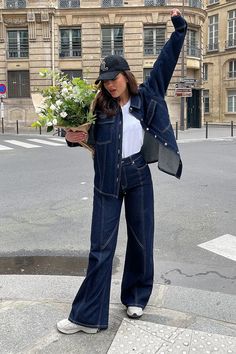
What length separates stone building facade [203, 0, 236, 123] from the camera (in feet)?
151

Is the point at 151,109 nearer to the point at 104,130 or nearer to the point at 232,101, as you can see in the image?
the point at 104,130

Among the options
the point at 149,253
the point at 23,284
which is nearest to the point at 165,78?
the point at 149,253

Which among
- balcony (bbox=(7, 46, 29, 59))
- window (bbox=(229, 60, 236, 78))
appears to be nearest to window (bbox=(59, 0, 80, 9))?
balcony (bbox=(7, 46, 29, 59))

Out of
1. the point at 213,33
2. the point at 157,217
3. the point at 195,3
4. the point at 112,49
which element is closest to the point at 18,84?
the point at 112,49

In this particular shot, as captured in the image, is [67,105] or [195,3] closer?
[67,105]

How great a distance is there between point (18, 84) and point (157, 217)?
26884 millimetres

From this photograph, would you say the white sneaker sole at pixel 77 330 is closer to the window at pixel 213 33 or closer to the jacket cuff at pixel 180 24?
the jacket cuff at pixel 180 24

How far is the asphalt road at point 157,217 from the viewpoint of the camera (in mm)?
4770

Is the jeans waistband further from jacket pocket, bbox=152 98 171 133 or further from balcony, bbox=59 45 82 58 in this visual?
balcony, bbox=59 45 82 58

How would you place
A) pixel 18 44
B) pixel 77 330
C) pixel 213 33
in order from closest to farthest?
pixel 77 330 < pixel 18 44 < pixel 213 33

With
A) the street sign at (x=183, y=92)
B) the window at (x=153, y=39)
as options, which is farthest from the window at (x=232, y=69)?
the street sign at (x=183, y=92)

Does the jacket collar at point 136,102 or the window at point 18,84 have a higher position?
the window at point 18,84

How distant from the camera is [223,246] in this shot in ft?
17.6

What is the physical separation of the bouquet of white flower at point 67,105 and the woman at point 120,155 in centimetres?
8
